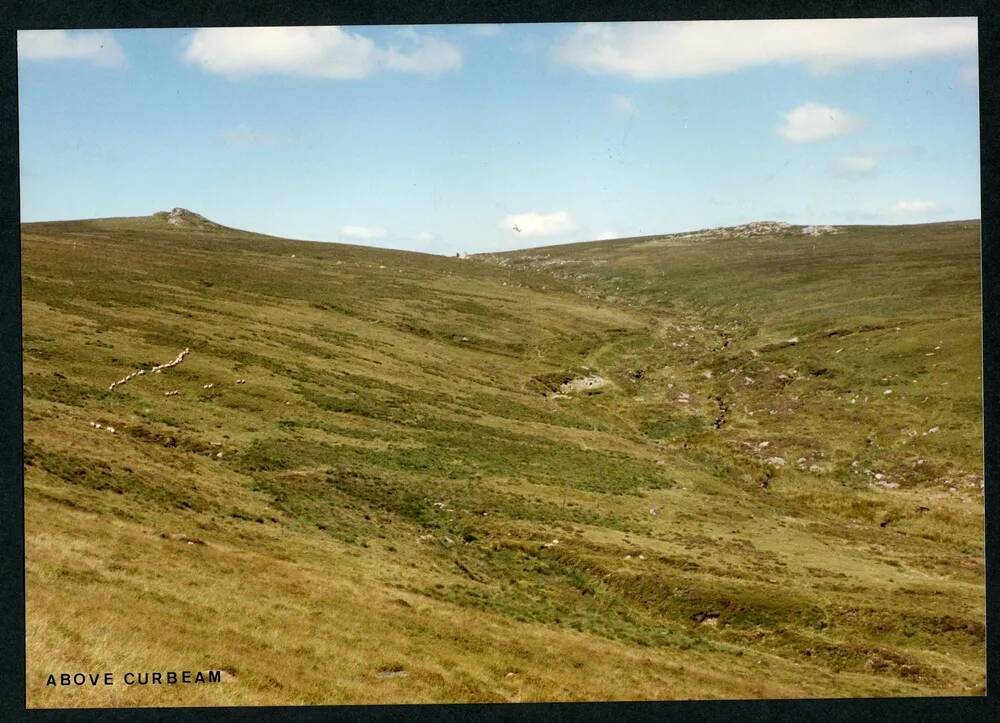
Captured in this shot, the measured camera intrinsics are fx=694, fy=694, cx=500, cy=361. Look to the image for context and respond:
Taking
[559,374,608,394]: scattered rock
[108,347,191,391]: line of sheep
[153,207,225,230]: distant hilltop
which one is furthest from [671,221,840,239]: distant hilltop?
[108,347,191,391]: line of sheep

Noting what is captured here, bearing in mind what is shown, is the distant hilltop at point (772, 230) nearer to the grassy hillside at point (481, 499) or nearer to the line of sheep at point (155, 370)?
the grassy hillside at point (481, 499)

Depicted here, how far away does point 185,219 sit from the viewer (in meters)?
159

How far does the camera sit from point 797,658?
25234mm

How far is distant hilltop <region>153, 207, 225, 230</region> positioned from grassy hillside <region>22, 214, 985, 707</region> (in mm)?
73639

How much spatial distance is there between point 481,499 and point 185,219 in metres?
146

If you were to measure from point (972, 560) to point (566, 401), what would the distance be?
3565 centimetres

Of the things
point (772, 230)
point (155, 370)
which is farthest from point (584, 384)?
point (772, 230)

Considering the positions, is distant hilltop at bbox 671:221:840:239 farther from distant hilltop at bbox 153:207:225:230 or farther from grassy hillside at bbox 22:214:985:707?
distant hilltop at bbox 153:207:225:230

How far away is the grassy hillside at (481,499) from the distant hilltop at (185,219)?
73.6 metres

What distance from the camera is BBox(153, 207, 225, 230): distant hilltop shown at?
154250 mm

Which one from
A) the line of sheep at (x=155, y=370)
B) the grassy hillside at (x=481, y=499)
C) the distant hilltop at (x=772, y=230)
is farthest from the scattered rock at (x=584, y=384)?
the distant hilltop at (x=772, y=230)

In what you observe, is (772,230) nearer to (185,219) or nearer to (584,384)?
(584,384)

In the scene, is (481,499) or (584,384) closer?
(481,499)

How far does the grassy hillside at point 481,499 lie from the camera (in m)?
20.4
